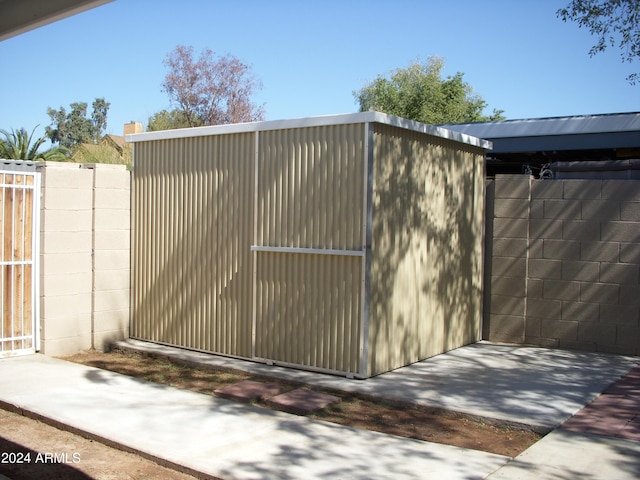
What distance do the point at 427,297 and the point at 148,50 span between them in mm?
33211

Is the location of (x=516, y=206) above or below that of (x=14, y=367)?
above

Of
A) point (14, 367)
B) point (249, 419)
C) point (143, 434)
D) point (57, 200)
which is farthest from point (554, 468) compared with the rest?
point (57, 200)

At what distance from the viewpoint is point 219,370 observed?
7.94m

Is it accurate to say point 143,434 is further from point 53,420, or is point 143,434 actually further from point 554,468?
point 554,468

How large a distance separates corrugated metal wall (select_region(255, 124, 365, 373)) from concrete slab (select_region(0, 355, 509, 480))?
1443mm

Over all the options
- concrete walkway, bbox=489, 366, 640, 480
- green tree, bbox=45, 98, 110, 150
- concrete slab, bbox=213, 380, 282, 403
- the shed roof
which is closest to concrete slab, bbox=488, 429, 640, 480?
concrete walkway, bbox=489, 366, 640, 480

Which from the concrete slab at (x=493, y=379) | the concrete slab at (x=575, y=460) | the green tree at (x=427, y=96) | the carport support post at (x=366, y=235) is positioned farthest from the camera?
the green tree at (x=427, y=96)

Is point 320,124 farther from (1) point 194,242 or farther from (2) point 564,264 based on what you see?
(2) point 564,264

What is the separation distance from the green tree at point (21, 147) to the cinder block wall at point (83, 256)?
41.1 feet

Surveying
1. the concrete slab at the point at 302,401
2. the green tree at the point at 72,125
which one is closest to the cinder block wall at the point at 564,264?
the concrete slab at the point at 302,401

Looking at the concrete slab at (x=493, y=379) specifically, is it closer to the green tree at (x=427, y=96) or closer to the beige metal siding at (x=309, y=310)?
the beige metal siding at (x=309, y=310)

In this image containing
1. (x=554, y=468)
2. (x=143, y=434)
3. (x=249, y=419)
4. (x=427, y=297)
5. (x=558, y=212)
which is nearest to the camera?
(x=554, y=468)

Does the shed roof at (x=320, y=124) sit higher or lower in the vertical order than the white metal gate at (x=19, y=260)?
higher

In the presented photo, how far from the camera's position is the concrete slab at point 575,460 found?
4.67m
